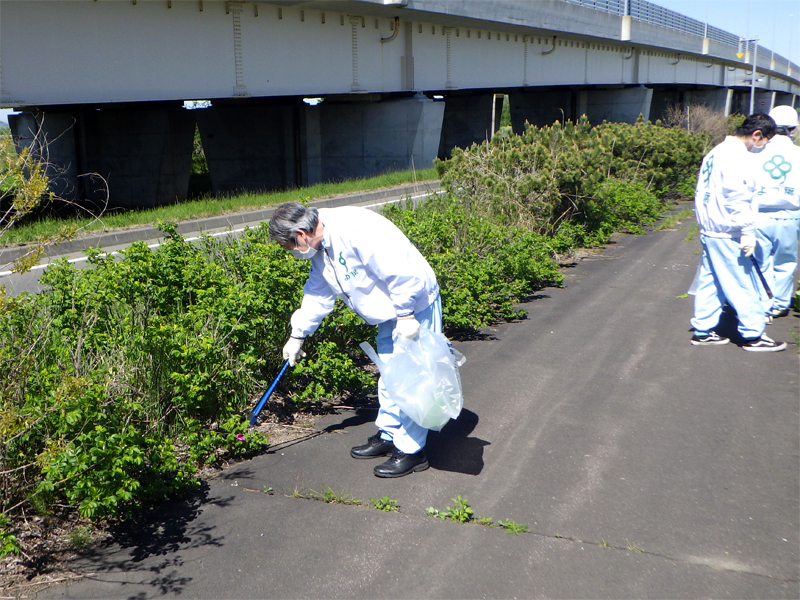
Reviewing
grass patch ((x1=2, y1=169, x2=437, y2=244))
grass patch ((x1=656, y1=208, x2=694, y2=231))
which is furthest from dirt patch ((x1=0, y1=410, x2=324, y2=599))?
A: grass patch ((x1=656, y1=208, x2=694, y2=231))

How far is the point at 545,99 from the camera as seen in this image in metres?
42.7

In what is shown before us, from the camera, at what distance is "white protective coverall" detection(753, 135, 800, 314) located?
23.4 feet

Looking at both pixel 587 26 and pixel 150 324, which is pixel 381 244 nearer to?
pixel 150 324

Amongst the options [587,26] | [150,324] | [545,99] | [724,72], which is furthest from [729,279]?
[724,72]

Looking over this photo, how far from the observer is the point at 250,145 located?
25.8 metres

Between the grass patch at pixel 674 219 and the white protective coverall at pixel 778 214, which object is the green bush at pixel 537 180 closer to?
the grass patch at pixel 674 219

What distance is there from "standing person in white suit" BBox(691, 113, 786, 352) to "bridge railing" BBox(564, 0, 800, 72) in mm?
25904

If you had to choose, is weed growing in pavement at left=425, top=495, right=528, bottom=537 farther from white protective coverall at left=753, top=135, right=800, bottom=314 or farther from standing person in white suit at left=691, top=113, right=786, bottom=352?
white protective coverall at left=753, top=135, right=800, bottom=314

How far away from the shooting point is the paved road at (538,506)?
131 inches

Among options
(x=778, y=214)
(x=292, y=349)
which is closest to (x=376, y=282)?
(x=292, y=349)

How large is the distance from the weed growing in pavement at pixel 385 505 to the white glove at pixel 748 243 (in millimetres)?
3905

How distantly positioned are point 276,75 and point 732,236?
51.2 feet

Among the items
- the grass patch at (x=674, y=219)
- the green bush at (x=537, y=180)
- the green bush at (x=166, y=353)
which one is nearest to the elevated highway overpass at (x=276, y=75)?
the green bush at (x=537, y=180)

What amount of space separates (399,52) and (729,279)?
19711mm
